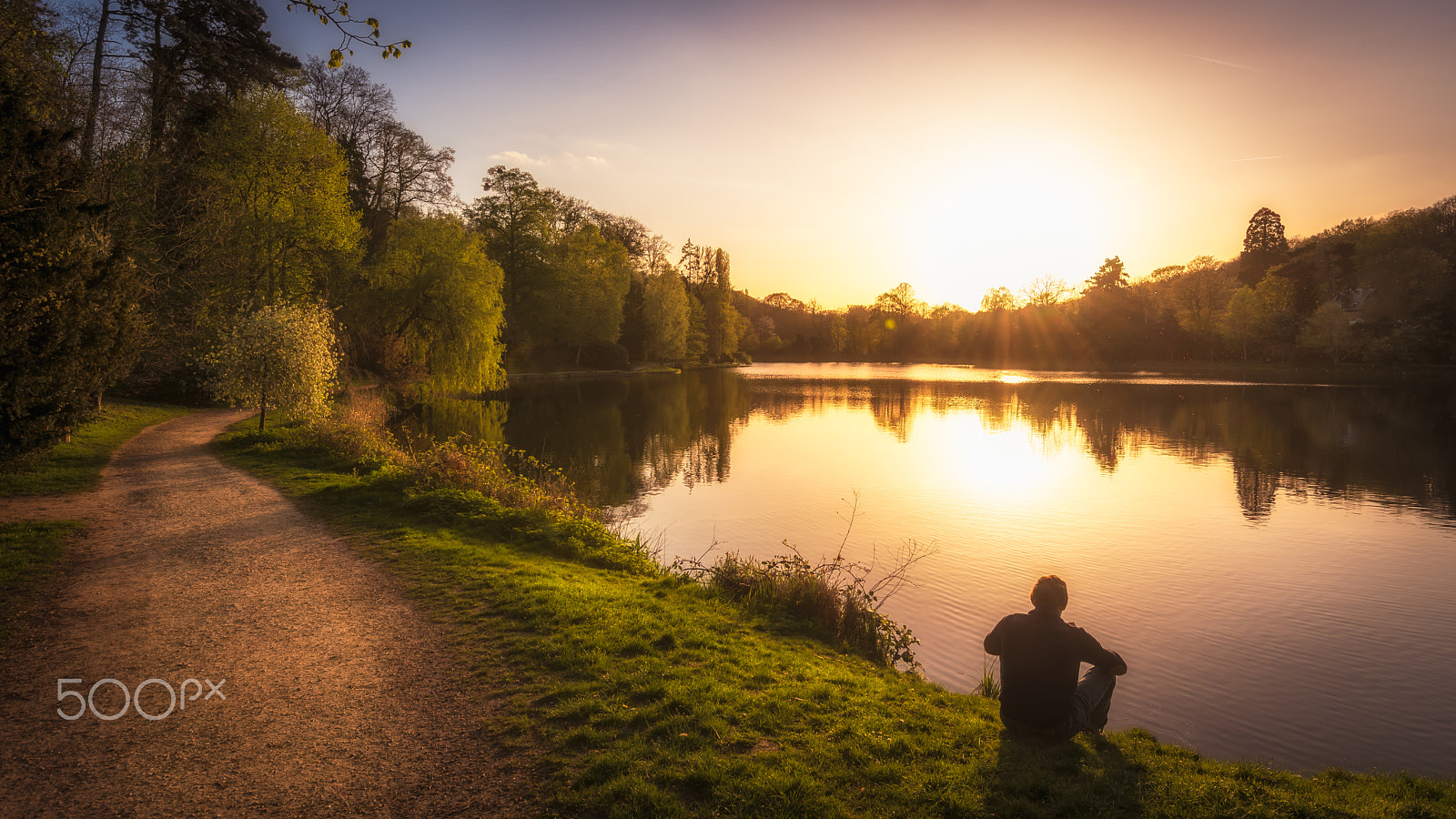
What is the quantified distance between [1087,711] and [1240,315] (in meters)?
73.9

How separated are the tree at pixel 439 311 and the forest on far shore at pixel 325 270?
109mm

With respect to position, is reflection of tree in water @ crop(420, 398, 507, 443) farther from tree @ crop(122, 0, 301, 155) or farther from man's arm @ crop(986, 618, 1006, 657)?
man's arm @ crop(986, 618, 1006, 657)

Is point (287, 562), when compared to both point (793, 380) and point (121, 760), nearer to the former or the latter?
point (121, 760)

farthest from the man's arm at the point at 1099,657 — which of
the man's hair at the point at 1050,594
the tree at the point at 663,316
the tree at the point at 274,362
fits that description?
the tree at the point at 663,316

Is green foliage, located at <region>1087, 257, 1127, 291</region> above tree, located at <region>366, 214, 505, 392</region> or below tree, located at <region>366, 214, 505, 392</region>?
above

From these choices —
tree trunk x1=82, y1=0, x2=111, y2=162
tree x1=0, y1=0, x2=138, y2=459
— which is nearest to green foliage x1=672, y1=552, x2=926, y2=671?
tree x1=0, y1=0, x2=138, y2=459

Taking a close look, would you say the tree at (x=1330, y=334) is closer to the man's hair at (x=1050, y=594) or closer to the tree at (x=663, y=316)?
the tree at (x=663, y=316)

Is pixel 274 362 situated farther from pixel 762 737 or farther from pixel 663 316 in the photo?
pixel 663 316

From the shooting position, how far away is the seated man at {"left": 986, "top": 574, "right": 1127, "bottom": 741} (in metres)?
4.98

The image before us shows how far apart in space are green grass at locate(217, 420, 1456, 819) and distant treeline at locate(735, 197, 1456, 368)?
6767 cm

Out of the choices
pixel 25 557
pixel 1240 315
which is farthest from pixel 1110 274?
pixel 25 557

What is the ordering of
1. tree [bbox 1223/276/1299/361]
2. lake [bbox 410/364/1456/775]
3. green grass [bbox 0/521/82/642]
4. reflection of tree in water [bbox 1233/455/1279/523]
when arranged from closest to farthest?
green grass [bbox 0/521/82/642]
lake [bbox 410/364/1456/775]
reflection of tree in water [bbox 1233/455/1279/523]
tree [bbox 1223/276/1299/361]

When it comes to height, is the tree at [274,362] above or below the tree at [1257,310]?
below

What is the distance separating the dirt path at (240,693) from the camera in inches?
161
